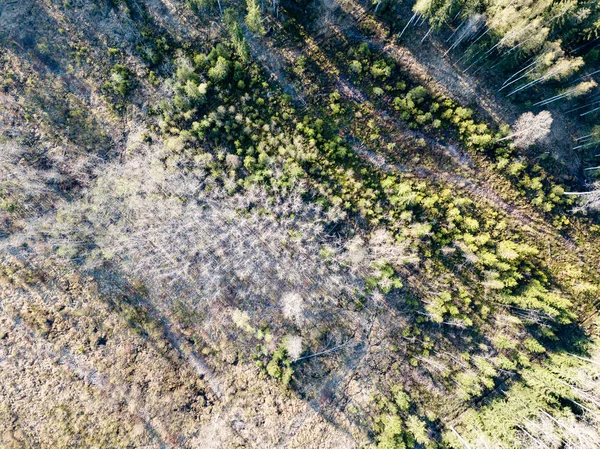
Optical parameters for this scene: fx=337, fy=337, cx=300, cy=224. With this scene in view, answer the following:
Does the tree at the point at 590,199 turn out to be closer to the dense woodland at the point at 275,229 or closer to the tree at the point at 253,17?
the dense woodland at the point at 275,229

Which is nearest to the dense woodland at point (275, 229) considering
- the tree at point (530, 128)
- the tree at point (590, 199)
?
the tree at point (590, 199)

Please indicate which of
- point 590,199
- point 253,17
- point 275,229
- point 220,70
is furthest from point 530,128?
point 220,70

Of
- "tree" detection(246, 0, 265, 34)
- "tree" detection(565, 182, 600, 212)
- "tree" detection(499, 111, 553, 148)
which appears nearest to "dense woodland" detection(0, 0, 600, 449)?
"tree" detection(565, 182, 600, 212)

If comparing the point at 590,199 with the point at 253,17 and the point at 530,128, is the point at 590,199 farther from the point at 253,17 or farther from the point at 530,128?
the point at 253,17

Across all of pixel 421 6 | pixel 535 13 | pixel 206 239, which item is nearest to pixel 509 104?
pixel 535 13

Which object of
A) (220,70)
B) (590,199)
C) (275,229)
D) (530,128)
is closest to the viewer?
(530,128)

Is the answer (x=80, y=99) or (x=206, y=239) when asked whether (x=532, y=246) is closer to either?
(x=206, y=239)

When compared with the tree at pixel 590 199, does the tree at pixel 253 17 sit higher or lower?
lower
